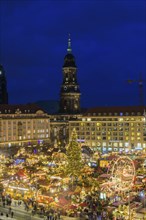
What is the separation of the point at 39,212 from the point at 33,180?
39.2ft

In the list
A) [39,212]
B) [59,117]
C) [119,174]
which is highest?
[59,117]

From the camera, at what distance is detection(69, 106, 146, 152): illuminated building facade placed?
97.4 m

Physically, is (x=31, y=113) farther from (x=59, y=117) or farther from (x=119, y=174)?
(x=119, y=174)

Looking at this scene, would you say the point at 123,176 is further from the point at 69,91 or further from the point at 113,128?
the point at 69,91

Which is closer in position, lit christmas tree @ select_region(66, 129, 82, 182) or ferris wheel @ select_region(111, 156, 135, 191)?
ferris wheel @ select_region(111, 156, 135, 191)

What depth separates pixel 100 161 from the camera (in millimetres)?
64375

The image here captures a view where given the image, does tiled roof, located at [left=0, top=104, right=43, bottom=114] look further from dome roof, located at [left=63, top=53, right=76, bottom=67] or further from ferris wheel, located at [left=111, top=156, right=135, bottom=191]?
ferris wheel, located at [left=111, top=156, right=135, bottom=191]

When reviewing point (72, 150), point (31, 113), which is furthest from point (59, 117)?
point (72, 150)

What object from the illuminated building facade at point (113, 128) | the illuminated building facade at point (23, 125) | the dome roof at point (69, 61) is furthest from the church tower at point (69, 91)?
the illuminated building facade at point (113, 128)

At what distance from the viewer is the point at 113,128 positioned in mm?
100438

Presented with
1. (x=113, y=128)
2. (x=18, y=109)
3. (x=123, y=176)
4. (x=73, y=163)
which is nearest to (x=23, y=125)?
(x=18, y=109)

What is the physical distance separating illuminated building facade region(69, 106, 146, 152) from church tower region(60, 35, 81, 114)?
11.7m

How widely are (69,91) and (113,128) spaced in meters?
22.6

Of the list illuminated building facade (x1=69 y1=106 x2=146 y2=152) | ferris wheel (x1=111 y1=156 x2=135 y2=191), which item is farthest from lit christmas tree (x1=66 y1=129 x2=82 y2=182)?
illuminated building facade (x1=69 y1=106 x2=146 y2=152)
